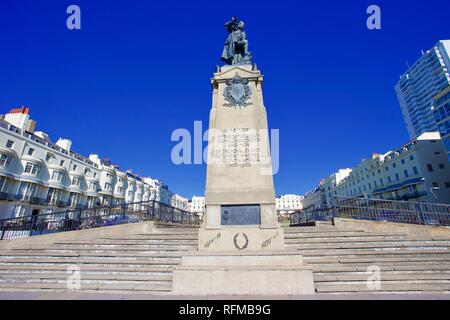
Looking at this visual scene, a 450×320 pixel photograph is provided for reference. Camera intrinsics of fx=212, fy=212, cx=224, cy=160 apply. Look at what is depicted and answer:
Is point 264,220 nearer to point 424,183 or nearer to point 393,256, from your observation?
point 393,256

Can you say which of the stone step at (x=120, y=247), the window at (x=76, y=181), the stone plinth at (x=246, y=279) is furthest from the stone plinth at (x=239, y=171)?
the window at (x=76, y=181)

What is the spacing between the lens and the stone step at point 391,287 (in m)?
5.89

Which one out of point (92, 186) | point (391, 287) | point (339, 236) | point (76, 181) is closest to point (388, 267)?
point (391, 287)

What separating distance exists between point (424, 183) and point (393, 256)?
4814cm

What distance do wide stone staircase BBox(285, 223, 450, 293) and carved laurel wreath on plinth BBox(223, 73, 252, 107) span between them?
629 centimetres

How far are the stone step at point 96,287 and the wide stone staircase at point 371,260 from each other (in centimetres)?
480

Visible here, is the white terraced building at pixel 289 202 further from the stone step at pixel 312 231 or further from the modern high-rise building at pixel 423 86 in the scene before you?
the stone step at pixel 312 231

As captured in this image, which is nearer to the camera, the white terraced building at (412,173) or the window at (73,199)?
the white terraced building at (412,173)

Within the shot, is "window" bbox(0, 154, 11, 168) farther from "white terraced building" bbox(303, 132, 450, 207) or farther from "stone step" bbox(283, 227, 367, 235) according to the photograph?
"white terraced building" bbox(303, 132, 450, 207)

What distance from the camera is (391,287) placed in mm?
6047

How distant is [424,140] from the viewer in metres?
44.7

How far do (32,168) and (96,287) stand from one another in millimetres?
42807

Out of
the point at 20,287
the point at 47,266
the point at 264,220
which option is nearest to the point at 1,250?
the point at 47,266

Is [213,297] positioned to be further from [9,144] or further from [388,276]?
[9,144]
